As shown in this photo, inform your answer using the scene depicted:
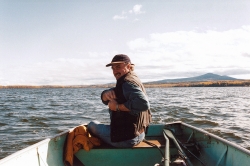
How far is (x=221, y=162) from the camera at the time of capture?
4324 millimetres

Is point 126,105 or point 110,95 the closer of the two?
point 126,105

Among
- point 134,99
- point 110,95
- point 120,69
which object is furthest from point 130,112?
point 120,69

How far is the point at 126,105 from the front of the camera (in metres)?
3.69

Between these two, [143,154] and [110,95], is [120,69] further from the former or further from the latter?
[143,154]

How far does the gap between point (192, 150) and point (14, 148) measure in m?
7.61

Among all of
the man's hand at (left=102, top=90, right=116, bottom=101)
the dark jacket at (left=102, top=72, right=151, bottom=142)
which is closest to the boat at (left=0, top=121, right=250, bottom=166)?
the dark jacket at (left=102, top=72, right=151, bottom=142)

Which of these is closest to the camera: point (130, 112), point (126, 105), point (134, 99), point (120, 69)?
point (134, 99)

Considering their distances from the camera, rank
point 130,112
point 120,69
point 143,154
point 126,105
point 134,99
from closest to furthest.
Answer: point 134,99 < point 126,105 < point 130,112 < point 120,69 < point 143,154

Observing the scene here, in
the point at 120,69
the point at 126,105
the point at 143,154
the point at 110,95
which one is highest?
the point at 120,69

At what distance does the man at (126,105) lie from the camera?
3.62 metres

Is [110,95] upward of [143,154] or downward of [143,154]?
upward

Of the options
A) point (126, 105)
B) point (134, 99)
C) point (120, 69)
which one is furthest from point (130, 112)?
point (120, 69)

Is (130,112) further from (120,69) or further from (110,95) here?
(120,69)

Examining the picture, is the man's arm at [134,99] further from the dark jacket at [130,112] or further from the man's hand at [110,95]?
the man's hand at [110,95]
